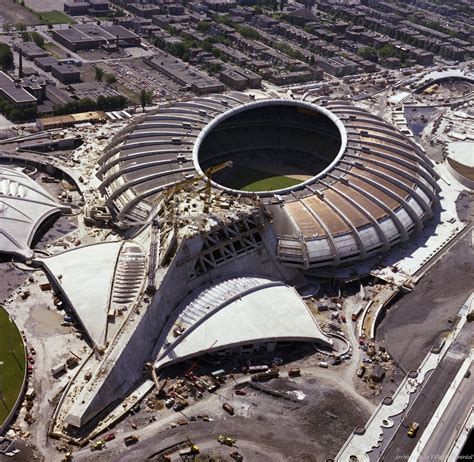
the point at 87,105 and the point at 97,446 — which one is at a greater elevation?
the point at 87,105

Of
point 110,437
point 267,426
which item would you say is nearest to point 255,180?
point 267,426

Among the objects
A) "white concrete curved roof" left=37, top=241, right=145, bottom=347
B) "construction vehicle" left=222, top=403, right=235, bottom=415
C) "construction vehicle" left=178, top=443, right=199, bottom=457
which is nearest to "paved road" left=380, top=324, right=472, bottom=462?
"construction vehicle" left=222, top=403, right=235, bottom=415

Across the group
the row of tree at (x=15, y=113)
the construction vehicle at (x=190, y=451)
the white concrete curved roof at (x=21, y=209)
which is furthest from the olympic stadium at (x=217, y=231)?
the row of tree at (x=15, y=113)

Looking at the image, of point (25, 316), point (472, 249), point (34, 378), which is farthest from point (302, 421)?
point (472, 249)

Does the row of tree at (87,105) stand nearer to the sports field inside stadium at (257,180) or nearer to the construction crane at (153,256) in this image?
the sports field inside stadium at (257,180)

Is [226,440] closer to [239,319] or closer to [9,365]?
[239,319]
